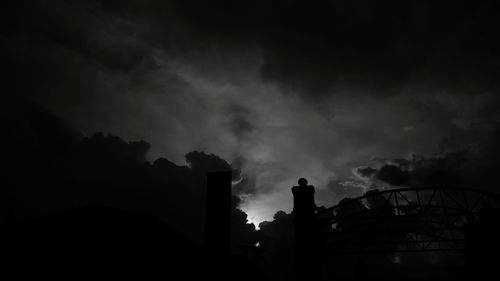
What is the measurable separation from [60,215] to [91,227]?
1.28 m

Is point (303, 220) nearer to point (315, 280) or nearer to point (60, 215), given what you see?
point (315, 280)

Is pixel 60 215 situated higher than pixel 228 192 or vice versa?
pixel 228 192

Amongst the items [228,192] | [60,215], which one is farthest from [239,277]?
[60,215]

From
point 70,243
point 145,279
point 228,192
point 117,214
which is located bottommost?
point 145,279

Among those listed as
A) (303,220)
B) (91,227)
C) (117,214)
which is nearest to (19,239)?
(91,227)

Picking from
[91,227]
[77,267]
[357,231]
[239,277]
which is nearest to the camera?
[77,267]

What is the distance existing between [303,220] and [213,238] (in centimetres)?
488

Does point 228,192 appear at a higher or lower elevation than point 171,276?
higher

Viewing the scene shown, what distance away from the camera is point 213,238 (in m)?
10.1

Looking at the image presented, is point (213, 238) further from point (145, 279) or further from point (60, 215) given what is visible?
point (60, 215)

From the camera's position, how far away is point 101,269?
338 inches

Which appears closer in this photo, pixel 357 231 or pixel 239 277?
pixel 239 277

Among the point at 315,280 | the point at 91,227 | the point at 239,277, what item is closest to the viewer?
the point at 91,227

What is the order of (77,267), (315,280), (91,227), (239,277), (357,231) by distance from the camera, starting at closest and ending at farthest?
(77,267) → (91,227) → (315,280) → (239,277) → (357,231)
